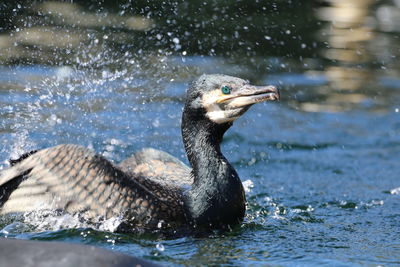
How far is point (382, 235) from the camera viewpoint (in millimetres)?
5949

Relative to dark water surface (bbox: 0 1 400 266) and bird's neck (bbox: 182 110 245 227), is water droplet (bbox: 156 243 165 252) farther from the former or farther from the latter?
bird's neck (bbox: 182 110 245 227)

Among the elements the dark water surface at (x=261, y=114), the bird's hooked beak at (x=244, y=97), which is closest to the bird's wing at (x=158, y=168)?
the dark water surface at (x=261, y=114)

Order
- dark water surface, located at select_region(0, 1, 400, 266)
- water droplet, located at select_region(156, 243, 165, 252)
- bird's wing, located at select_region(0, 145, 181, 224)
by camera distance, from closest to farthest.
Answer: water droplet, located at select_region(156, 243, 165, 252), bird's wing, located at select_region(0, 145, 181, 224), dark water surface, located at select_region(0, 1, 400, 266)

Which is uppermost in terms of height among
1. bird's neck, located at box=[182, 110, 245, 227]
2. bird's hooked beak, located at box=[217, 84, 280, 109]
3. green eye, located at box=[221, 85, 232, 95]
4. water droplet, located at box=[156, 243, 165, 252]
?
green eye, located at box=[221, 85, 232, 95]

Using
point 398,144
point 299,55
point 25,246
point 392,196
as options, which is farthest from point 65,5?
point 25,246

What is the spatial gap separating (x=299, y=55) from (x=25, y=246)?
761 centimetres

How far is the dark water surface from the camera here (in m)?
5.52

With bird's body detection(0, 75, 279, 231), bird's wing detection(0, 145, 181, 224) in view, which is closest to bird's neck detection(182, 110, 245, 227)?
bird's body detection(0, 75, 279, 231)

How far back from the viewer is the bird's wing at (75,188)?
542cm

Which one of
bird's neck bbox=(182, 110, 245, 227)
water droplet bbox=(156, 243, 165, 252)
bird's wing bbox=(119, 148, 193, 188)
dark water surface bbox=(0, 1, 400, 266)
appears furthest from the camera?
bird's wing bbox=(119, 148, 193, 188)

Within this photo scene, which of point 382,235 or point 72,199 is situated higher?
point 72,199

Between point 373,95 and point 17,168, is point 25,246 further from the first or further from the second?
point 373,95

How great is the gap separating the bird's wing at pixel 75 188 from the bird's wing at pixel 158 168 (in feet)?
1.99

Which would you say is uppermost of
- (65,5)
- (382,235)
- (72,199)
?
(65,5)
